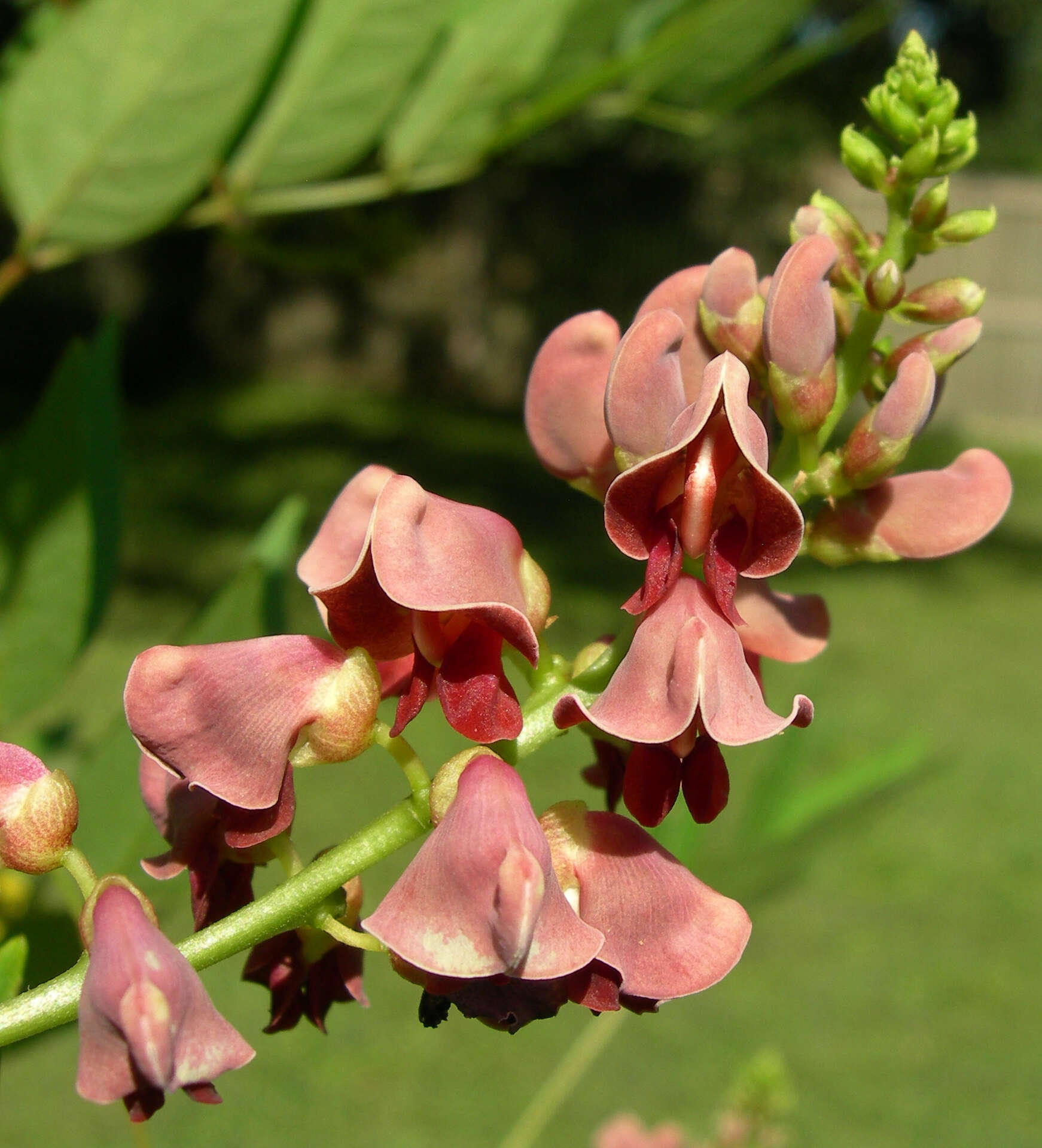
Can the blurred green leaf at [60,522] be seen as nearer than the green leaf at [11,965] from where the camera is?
No

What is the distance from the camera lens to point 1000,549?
10141 mm

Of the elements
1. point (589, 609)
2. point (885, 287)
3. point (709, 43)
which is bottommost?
point (589, 609)

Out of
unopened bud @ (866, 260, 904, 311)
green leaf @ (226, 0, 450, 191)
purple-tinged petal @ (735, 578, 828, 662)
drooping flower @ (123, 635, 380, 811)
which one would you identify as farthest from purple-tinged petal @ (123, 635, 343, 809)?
green leaf @ (226, 0, 450, 191)

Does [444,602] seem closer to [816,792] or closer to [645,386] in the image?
[645,386]

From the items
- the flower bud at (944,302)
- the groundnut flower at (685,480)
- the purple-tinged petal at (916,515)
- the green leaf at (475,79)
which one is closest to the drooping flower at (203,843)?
the groundnut flower at (685,480)

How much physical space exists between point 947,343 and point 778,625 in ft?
0.60

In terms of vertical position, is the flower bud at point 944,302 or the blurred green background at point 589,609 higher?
the flower bud at point 944,302

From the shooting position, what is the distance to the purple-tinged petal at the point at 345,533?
0.78m

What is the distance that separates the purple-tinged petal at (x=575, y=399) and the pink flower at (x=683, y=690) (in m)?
0.14

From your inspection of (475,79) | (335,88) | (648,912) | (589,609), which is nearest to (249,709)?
(648,912)

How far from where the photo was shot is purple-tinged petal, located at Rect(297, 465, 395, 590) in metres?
0.78

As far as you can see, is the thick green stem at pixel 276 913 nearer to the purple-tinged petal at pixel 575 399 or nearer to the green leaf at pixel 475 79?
the purple-tinged petal at pixel 575 399

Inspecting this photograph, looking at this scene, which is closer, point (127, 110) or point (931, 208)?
point (931, 208)

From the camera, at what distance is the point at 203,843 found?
2.46 ft
